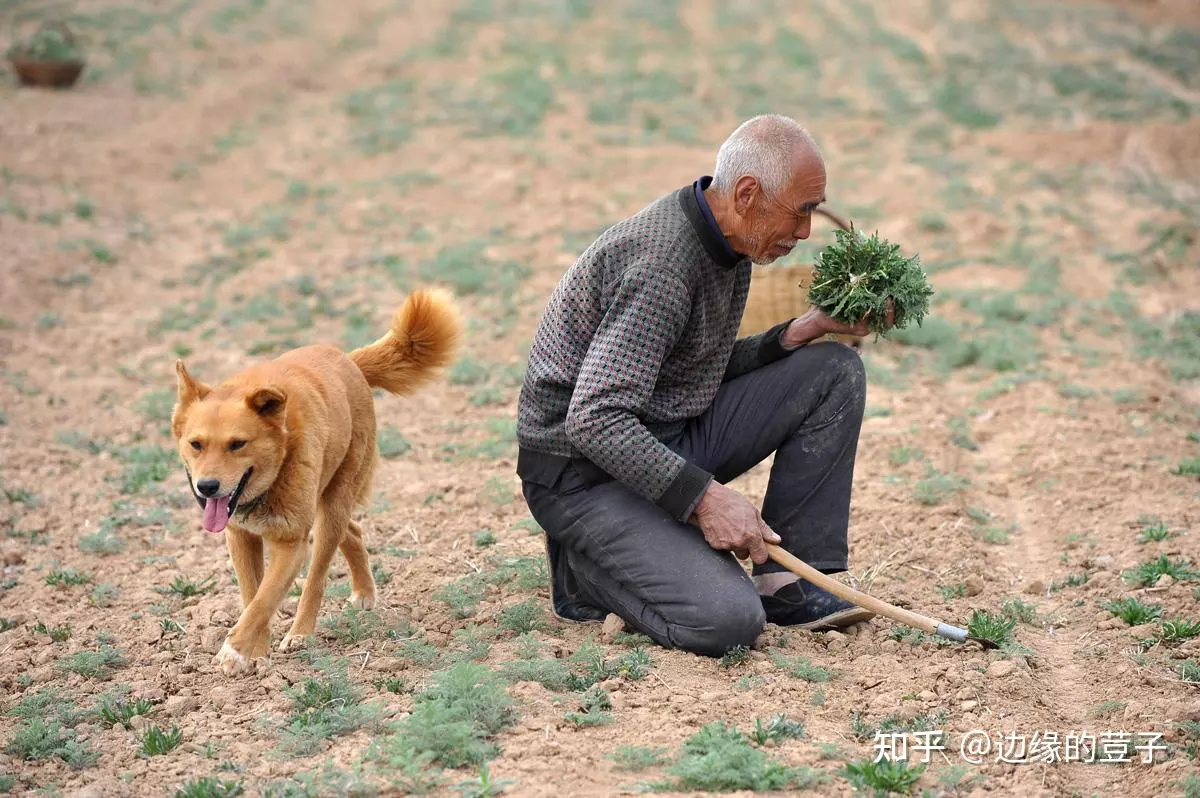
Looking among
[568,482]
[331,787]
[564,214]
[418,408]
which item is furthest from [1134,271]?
[331,787]

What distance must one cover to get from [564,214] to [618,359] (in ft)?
25.6

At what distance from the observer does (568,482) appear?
200 inches

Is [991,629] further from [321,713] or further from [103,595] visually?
[103,595]

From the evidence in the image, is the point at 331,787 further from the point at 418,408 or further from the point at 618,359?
the point at 418,408

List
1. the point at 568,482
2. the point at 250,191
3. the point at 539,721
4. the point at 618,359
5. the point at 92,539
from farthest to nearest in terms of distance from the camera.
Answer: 1. the point at 250,191
2. the point at 92,539
3. the point at 568,482
4. the point at 618,359
5. the point at 539,721

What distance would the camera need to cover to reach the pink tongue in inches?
182

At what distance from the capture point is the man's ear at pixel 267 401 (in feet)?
15.6

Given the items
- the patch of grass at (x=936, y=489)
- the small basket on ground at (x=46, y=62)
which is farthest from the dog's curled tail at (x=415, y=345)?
the small basket on ground at (x=46, y=62)

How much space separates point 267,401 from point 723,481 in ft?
6.43

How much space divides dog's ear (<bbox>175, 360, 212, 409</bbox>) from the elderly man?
1.31 m

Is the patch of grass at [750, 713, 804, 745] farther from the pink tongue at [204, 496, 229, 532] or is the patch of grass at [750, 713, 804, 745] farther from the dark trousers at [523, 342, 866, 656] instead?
the pink tongue at [204, 496, 229, 532]

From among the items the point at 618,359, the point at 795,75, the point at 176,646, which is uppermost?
the point at 795,75

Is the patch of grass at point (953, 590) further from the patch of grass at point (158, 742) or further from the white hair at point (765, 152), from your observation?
the patch of grass at point (158, 742)

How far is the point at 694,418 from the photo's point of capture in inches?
206
